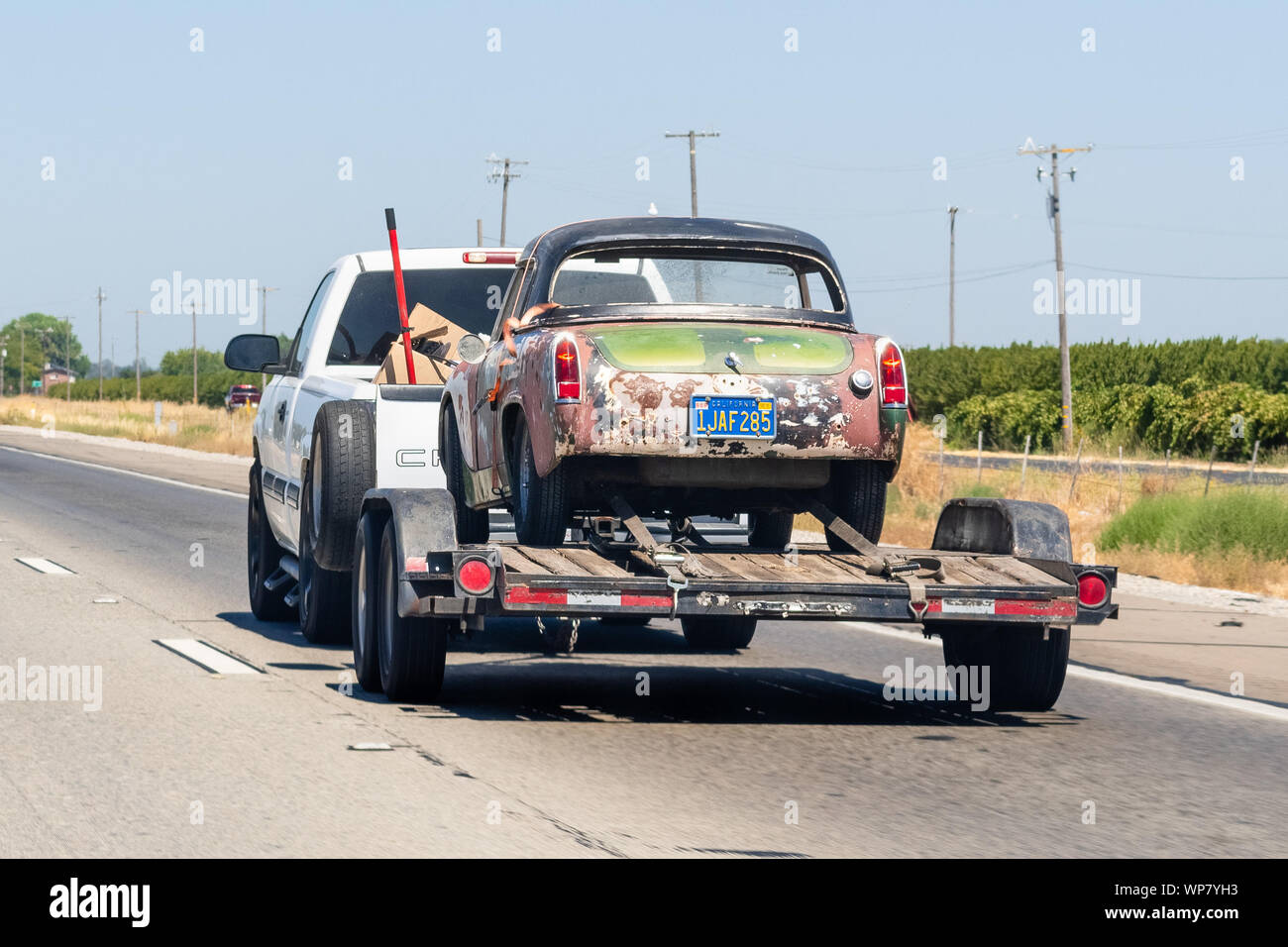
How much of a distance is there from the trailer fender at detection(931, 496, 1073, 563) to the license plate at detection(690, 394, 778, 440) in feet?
4.73

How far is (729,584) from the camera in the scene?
8156mm

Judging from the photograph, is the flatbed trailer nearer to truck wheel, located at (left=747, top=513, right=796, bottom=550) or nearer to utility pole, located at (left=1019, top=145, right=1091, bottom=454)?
truck wheel, located at (left=747, top=513, right=796, bottom=550)

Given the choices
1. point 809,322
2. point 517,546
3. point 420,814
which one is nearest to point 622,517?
point 517,546

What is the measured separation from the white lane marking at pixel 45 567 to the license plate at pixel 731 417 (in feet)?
30.7

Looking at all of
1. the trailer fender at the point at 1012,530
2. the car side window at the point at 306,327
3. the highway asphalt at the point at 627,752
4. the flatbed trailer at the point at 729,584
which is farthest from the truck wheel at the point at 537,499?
the car side window at the point at 306,327

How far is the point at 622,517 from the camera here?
8.84 meters

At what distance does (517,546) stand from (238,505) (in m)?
18.8

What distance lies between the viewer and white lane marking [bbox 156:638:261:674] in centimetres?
1070

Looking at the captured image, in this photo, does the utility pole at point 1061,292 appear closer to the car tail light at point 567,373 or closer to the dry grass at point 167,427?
the dry grass at point 167,427

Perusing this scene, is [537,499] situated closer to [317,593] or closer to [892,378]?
[892,378]

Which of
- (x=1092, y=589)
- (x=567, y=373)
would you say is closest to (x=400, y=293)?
(x=567, y=373)

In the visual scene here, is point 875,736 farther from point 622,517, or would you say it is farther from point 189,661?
point 189,661

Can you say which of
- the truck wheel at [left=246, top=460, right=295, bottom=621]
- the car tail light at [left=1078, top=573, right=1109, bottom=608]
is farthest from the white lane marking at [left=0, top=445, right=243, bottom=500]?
the car tail light at [left=1078, top=573, right=1109, bottom=608]
